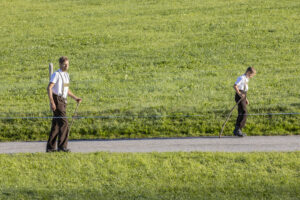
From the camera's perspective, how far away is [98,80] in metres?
18.3

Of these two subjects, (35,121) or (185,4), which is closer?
(35,121)

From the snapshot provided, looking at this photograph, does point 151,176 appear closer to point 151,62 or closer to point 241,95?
point 241,95

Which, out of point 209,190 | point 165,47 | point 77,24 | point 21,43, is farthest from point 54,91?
point 77,24

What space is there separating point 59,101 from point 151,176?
276 centimetres

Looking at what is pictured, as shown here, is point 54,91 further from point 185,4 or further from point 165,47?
point 185,4

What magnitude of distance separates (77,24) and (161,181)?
2168cm

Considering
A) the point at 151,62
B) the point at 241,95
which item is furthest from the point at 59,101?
the point at 151,62

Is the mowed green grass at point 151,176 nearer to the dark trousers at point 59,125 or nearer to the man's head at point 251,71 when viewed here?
the dark trousers at point 59,125

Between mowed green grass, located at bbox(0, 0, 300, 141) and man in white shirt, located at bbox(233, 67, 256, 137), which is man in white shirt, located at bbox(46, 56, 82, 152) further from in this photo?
man in white shirt, located at bbox(233, 67, 256, 137)

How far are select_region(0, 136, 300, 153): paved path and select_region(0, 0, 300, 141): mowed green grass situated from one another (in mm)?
606

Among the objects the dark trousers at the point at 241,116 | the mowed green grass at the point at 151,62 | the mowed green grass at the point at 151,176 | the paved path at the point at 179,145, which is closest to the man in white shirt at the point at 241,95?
the dark trousers at the point at 241,116

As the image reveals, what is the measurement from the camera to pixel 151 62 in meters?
21.2

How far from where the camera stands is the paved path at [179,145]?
35.3 feet

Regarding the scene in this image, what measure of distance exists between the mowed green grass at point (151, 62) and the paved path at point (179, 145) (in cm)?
61
